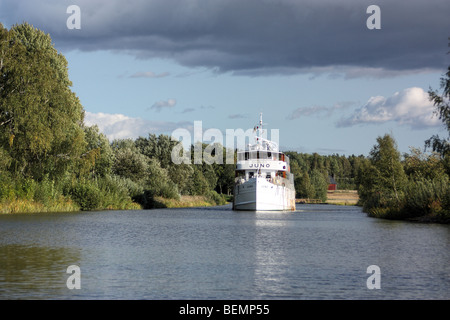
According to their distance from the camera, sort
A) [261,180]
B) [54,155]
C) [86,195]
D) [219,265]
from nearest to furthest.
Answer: [219,265]
[54,155]
[86,195]
[261,180]

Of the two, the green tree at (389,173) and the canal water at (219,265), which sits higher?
the green tree at (389,173)

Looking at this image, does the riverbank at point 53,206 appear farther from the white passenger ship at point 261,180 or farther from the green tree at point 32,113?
the white passenger ship at point 261,180

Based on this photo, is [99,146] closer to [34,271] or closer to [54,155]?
[54,155]

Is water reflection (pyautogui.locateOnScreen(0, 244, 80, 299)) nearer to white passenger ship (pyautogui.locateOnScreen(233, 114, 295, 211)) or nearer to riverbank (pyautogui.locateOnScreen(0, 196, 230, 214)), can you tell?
riverbank (pyautogui.locateOnScreen(0, 196, 230, 214))

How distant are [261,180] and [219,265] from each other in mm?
49589

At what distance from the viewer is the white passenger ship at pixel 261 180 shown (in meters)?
71.4

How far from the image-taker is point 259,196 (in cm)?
7106

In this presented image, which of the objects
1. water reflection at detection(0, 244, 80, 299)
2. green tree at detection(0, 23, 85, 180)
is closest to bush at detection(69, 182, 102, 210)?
green tree at detection(0, 23, 85, 180)

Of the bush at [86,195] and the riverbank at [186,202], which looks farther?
the riverbank at [186,202]

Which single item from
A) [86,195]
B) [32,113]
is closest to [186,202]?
[86,195]

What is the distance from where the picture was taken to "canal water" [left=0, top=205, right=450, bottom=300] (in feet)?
51.6

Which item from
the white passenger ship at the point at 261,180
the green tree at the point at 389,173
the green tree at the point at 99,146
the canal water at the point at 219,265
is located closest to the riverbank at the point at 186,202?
the green tree at the point at 99,146

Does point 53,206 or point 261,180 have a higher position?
point 261,180
